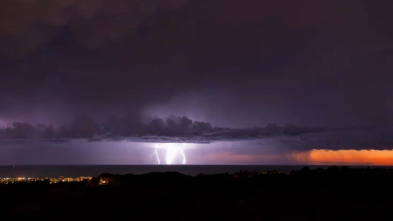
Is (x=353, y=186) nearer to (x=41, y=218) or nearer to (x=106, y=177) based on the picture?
(x=41, y=218)

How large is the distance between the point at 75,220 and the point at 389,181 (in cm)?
3443

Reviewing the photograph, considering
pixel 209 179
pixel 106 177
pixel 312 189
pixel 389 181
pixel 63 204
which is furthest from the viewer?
pixel 106 177

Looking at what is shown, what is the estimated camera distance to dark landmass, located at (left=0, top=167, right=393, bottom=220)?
28.3m

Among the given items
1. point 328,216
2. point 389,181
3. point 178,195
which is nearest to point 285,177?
point 389,181

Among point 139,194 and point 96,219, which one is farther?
point 139,194

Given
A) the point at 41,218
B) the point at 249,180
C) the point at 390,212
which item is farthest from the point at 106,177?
the point at 390,212

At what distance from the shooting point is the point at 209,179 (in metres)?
53.2

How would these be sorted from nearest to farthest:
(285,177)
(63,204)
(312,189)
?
(63,204)
(312,189)
(285,177)

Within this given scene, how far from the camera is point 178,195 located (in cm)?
3650

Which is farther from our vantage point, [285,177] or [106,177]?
[106,177]

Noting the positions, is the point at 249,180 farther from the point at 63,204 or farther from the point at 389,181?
the point at 63,204

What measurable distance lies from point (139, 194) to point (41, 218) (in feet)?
37.6

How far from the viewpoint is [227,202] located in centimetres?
3272

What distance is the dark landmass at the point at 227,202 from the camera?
28.3 metres
